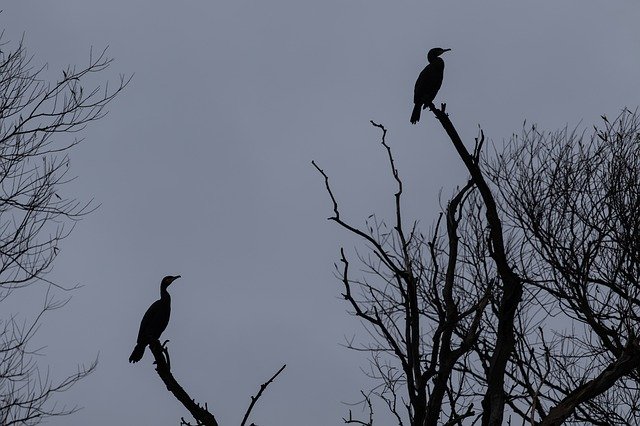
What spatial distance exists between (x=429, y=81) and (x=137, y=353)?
4.87 m

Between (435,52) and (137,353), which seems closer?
(137,353)

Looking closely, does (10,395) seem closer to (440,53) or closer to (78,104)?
(78,104)

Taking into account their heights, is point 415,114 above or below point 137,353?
above

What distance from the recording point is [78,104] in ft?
21.2

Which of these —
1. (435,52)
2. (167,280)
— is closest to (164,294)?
(167,280)

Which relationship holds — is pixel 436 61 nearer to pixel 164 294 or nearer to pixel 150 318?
pixel 164 294

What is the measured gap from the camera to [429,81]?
32.5 ft

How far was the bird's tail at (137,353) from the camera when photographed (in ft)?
24.8

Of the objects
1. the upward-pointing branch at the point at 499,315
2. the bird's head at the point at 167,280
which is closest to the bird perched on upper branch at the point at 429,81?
the bird's head at the point at 167,280

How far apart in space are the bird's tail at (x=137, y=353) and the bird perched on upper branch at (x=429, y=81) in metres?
4.14

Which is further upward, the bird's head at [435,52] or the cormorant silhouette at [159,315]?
the bird's head at [435,52]

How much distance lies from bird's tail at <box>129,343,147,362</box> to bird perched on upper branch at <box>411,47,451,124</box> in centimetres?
414

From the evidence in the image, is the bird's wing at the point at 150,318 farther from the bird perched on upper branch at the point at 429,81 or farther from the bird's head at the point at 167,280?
the bird perched on upper branch at the point at 429,81

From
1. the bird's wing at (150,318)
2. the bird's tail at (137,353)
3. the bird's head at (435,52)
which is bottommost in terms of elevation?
the bird's tail at (137,353)
